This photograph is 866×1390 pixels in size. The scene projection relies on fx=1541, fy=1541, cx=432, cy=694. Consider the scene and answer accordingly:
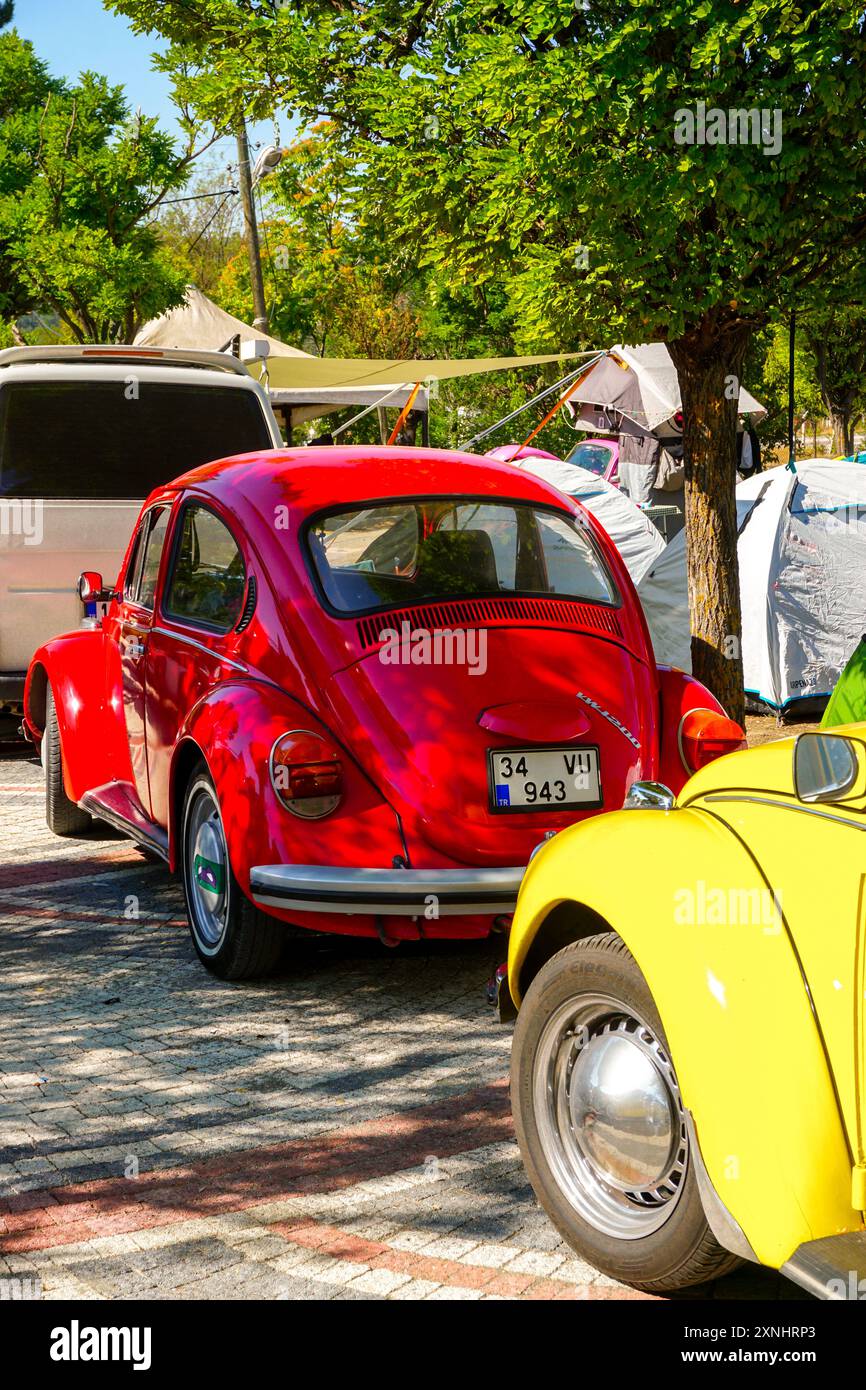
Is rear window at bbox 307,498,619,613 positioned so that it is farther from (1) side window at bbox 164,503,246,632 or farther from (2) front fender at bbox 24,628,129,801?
(2) front fender at bbox 24,628,129,801

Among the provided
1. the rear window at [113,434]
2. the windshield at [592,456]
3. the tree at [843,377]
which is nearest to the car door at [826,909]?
the rear window at [113,434]

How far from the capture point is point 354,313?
1389 inches

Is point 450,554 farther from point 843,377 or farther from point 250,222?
point 843,377

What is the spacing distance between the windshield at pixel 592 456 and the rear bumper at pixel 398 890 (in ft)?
60.8

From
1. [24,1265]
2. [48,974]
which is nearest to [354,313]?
[48,974]

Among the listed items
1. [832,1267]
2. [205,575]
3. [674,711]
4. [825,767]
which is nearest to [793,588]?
[674,711]

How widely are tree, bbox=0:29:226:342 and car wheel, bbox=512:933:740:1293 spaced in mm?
23575

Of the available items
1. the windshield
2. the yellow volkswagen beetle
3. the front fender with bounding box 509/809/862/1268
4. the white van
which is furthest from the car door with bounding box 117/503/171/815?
the windshield

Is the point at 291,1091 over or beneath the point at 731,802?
beneath

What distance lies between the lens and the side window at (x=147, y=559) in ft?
23.6

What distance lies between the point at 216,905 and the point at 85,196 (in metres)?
22.6
